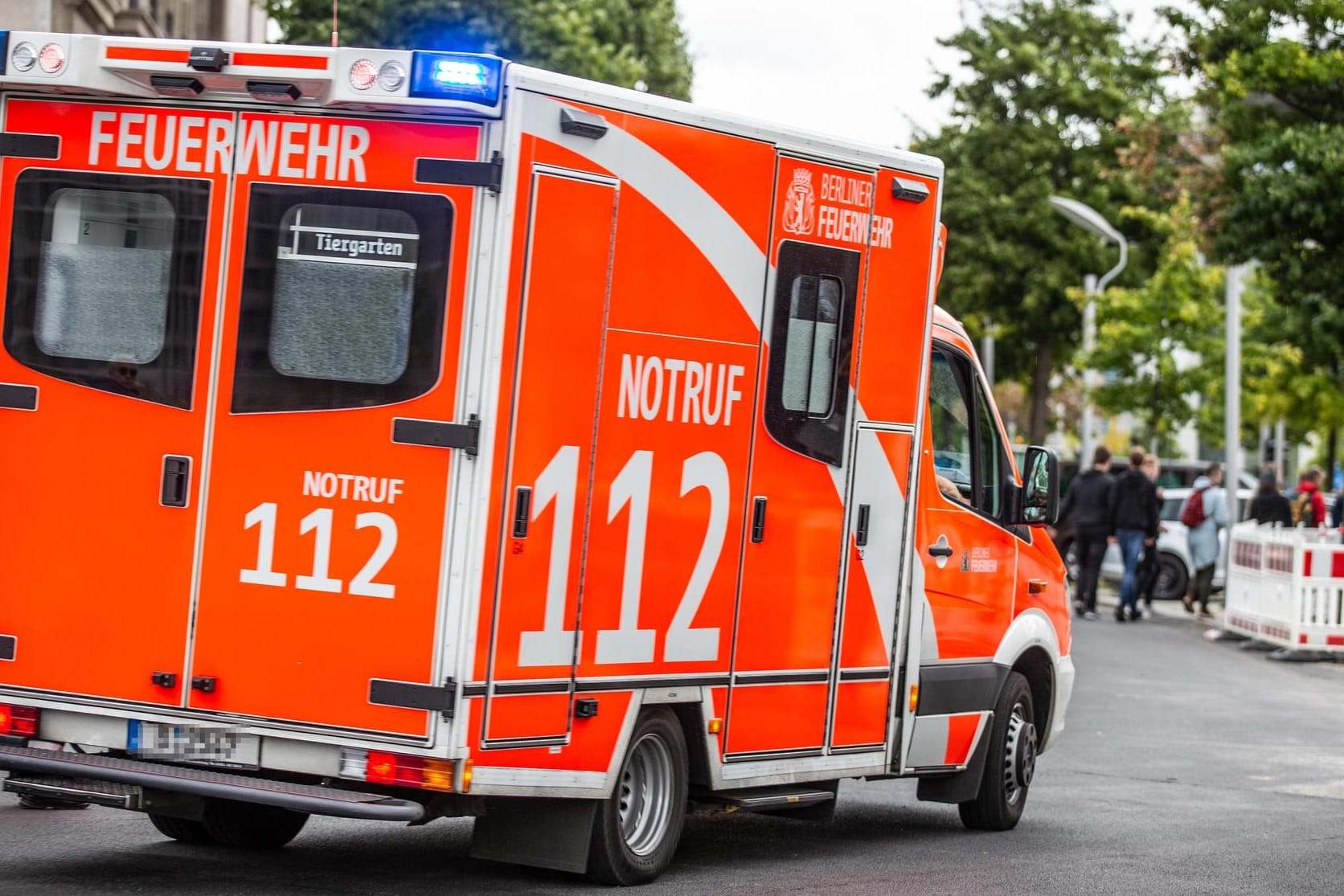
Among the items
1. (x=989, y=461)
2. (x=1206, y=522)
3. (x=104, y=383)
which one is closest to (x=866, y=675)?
(x=989, y=461)

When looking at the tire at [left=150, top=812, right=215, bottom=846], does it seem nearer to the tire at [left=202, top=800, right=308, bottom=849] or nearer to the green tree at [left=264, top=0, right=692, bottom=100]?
the tire at [left=202, top=800, right=308, bottom=849]

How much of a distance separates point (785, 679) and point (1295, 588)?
13353mm

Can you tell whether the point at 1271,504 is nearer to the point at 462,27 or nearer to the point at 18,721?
the point at 462,27

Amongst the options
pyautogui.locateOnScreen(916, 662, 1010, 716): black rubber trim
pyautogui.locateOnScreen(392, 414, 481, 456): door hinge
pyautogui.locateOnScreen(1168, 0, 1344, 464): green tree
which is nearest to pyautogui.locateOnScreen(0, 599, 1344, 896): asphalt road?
pyautogui.locateOnScreen(916, 662, 1010, 716): black rubber trim

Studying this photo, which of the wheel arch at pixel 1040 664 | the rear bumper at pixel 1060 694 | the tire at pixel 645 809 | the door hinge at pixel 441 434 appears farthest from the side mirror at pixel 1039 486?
the door hinge at pixel 441 434

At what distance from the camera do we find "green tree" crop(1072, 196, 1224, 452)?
35.7 metres

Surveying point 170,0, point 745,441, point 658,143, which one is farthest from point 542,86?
point 170,0

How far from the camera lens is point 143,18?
24.8 metres

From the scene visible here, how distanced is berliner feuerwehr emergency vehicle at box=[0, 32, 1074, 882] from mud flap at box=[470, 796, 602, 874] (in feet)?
0.04

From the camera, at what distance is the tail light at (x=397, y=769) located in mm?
6480

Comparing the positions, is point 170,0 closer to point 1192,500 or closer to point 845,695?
point 1192,500

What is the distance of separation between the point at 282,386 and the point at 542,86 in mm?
1273

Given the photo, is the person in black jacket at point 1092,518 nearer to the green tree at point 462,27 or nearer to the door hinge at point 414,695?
the green tree at point 462,27

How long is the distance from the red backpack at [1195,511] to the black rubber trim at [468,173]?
1851 cm
